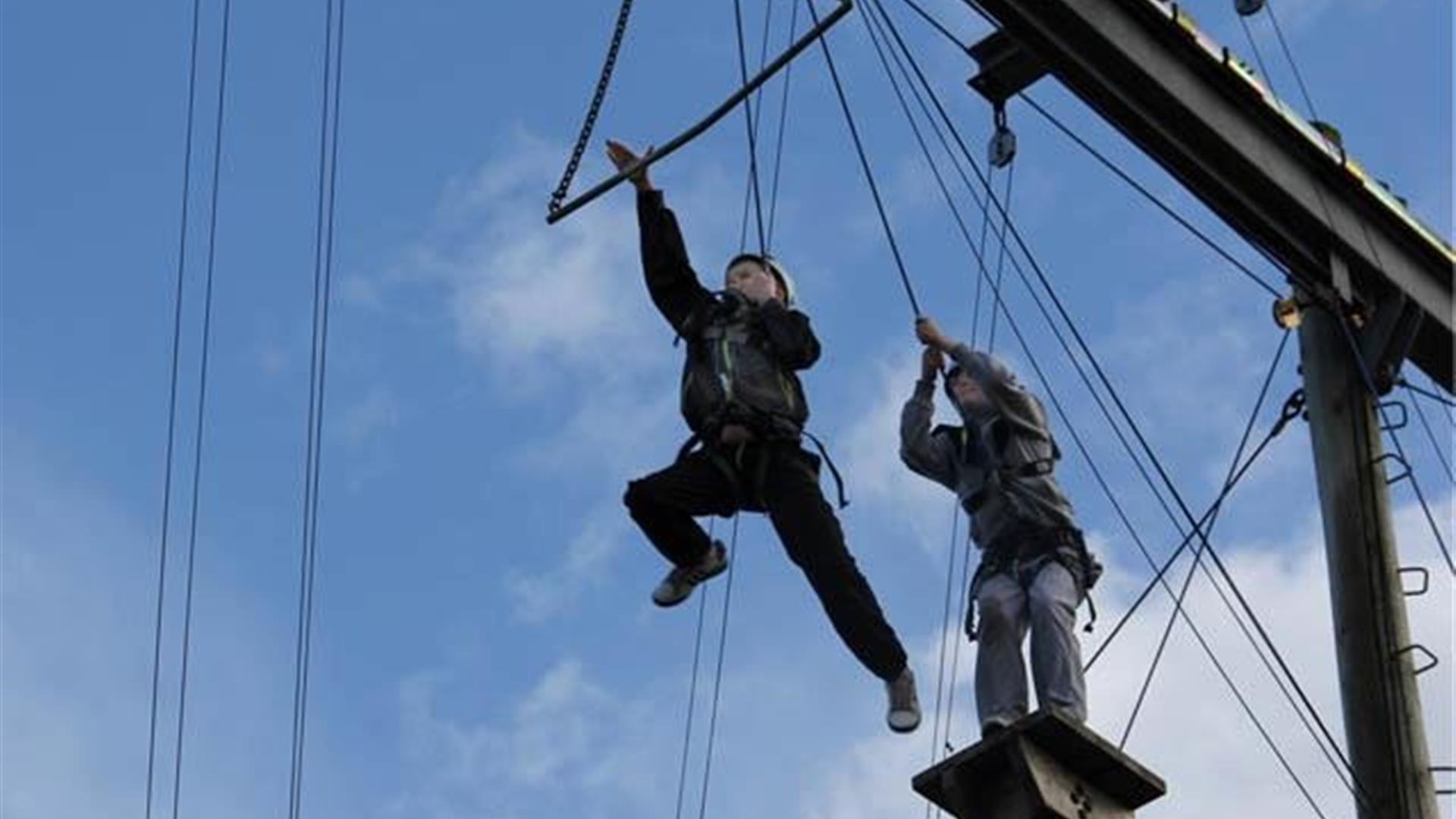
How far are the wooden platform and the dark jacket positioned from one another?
1.33 metres

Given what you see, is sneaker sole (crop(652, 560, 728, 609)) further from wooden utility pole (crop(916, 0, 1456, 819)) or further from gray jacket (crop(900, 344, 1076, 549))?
wooden utility pole (crop(916, 0, 1456, 819))

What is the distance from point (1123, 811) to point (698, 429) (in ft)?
5.69

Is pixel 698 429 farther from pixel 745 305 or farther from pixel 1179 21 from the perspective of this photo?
pixel 1179 21

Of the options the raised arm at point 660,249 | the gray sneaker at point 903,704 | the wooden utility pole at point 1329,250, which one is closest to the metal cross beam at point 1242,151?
the wooden utility pole at point 1329,250

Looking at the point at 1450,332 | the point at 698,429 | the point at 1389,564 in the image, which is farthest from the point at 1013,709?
the point at 1450,332

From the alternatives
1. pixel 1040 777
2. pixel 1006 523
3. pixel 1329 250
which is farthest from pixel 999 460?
pixel 1329 250

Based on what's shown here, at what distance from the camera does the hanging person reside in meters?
10.8

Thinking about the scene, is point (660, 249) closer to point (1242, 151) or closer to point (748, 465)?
point (748, 465)

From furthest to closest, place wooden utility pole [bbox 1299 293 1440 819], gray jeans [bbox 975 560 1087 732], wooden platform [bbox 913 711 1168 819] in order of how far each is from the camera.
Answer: wooden utility pole [bbox 1299 293 1440 819] < gray jeans [bbox 975 560 1087 732] < wooden platform [bbox 913 711 1168 819]

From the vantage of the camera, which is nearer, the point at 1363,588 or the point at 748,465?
the point at 748,465

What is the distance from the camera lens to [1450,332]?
552 inches

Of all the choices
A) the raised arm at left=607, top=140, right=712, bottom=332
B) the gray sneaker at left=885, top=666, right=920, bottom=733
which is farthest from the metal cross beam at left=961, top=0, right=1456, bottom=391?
the gray sneaker at left=885, top=666, right=920, bottom=733

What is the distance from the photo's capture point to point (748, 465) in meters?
10.9

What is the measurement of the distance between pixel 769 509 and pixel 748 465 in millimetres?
142
